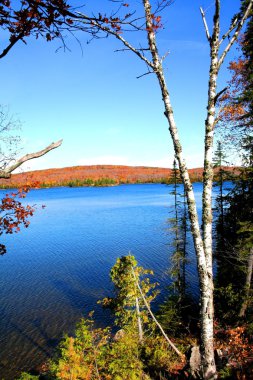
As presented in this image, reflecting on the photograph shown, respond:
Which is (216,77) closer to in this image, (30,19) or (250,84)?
(30,19)

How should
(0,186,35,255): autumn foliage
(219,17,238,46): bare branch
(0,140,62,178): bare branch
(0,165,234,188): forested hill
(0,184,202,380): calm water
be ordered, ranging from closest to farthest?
(0,140,62,178): bare branch → (219,17,238,46): bare branch → (0,186,35,255): autumn foliage → (0,184,202,380): calm water → (0,165,234,188): forested hill

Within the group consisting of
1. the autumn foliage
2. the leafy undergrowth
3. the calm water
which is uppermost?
the autumn foliage

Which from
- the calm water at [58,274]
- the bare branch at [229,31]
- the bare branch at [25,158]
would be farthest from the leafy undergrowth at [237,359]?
the calm water at [58,274]

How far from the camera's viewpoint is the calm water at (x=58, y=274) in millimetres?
16953

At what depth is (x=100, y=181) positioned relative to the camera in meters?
159

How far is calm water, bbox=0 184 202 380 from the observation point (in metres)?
17.0

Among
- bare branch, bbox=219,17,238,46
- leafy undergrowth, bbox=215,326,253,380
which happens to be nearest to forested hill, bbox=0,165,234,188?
leafy undergrowth, bbox=215,326,253,380

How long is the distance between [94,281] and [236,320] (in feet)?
42.0

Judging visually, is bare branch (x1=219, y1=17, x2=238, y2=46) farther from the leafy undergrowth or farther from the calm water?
the calm water

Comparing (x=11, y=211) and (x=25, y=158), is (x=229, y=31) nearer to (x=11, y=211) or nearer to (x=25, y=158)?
(x=25, y=158)

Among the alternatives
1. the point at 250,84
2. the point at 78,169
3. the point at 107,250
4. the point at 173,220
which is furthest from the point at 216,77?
the point at 78,169

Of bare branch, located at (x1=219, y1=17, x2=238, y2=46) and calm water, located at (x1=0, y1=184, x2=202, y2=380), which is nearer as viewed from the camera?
bare branch, located at (x1=219, y1=17, x2=238, y2=46)

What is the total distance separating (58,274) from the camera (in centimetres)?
2622

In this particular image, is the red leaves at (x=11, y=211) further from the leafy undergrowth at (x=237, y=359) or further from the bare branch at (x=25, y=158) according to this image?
the leafy undergrowth at (x=237, y=359)
